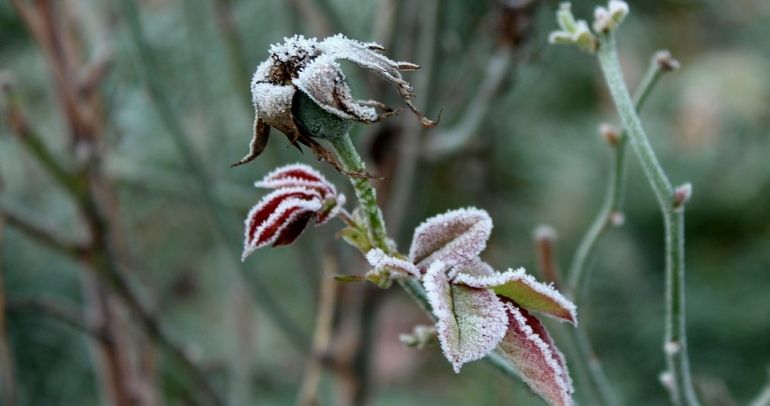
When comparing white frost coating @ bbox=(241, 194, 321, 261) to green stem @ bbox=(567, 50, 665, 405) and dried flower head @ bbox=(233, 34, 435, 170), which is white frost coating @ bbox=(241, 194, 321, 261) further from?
green stem @ bbox=(567, 50, 665, 405)

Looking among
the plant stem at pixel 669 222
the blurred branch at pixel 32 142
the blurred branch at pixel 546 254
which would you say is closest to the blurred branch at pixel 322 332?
the blurred branch at pixel 32 142

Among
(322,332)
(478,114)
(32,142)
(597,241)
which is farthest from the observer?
(322,332)

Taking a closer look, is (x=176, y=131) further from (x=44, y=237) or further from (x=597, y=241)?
(x=597, y=241)

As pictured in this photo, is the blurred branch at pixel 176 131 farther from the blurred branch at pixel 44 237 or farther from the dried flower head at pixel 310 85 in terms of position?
the dried flower head at pixel 310 85

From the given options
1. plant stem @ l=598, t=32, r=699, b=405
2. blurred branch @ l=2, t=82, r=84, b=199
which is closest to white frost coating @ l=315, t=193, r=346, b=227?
plant stem @ l=598, t=32, r=699, b=405

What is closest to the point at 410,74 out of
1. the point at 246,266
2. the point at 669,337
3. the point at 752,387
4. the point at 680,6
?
the point at 246,266

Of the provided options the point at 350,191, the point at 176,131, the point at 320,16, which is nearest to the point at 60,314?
the point at 176,131

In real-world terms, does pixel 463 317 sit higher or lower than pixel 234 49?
lower
